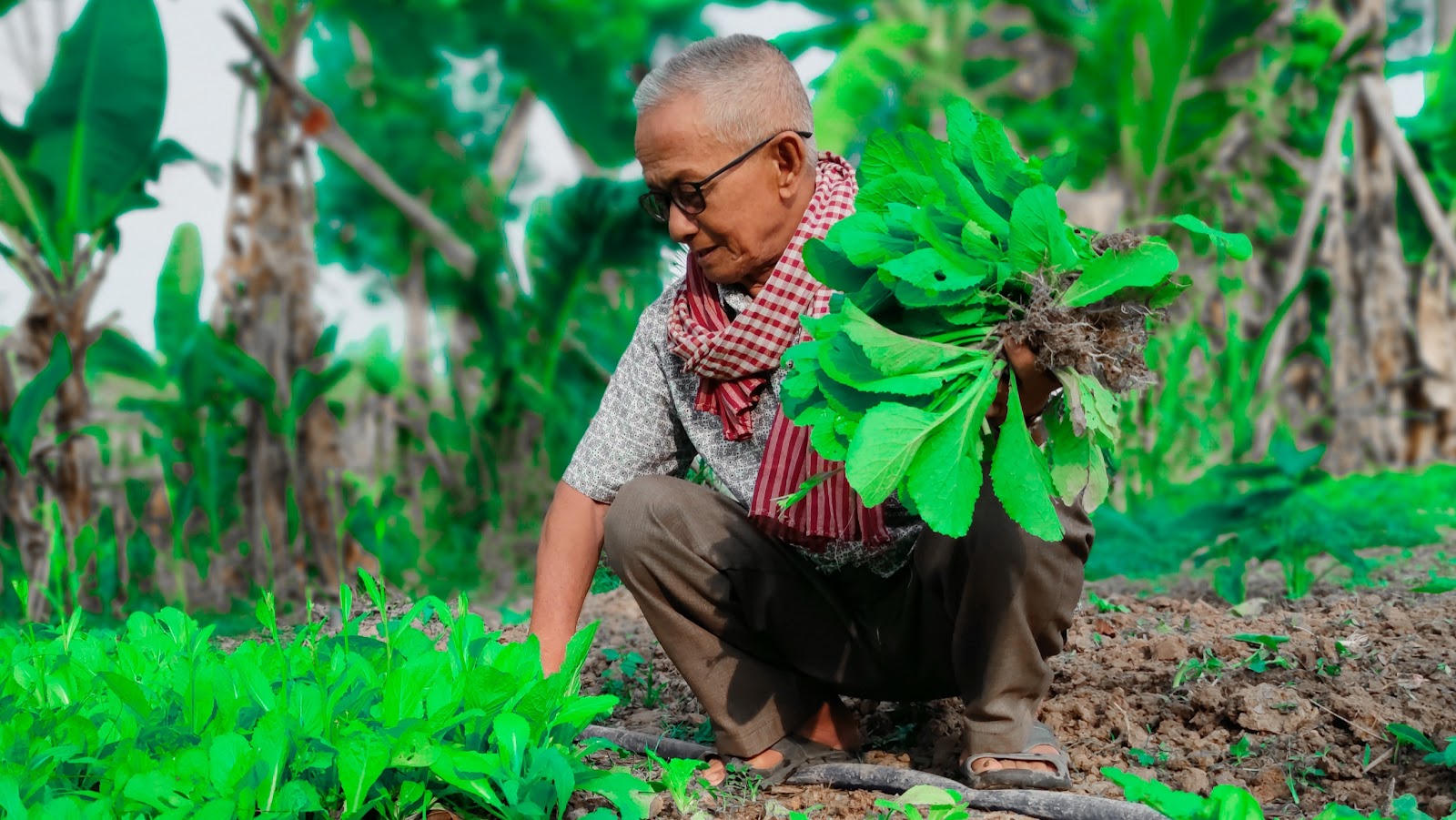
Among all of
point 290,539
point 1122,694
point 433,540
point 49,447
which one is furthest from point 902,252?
point 433,540

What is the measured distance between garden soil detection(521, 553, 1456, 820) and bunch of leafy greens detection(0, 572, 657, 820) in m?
0.28

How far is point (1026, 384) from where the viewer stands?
5.37ft

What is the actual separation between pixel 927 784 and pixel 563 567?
0.71 metres

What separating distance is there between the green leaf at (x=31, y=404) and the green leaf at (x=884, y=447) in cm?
292

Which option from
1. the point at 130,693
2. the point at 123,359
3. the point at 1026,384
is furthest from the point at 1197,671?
the point at 123,359

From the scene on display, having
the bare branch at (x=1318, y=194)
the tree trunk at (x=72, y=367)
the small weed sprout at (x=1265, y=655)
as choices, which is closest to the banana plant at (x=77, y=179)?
the tree trunk at (x=72, y=367)

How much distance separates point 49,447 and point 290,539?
3.12ft

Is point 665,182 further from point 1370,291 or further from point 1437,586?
point 1370,291

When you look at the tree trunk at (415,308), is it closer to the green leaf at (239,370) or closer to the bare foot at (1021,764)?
the green leaf at (239,370)

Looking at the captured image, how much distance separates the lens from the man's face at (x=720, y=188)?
197 centimetres

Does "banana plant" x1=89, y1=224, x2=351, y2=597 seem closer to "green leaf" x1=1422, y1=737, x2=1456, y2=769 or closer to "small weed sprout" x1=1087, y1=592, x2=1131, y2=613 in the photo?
"small weed sprout" x1=1087, y1=592, x2=1131, y2=613

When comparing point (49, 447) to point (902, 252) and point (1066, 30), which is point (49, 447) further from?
point (1066, 30)

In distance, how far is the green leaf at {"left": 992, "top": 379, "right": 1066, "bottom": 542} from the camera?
1.57m

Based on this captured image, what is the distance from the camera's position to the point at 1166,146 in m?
5.74
